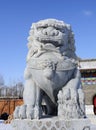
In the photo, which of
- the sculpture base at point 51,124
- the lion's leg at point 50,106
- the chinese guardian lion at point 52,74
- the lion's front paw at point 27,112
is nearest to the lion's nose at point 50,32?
the chinese guardian lion at point 52,74

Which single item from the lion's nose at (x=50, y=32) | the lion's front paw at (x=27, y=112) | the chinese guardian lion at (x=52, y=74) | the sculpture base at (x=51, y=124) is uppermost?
the lion's nose at (x=50, y=32)

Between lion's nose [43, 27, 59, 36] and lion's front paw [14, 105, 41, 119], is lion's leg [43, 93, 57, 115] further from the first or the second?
lion's nose [43, 27, 59, 36]

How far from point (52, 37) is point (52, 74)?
47 centimetres

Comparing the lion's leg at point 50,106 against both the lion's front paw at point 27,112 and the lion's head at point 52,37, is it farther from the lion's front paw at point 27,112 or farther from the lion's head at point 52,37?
the lion's head at point 52,37

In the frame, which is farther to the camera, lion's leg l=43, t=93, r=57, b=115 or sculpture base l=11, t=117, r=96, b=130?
lion's leg l=43, t=93, r=57, b=115

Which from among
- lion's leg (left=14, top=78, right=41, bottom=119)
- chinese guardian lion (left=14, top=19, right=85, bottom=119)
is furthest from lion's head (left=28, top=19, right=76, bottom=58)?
lion's leg (left=14, top=78, right=41, bottom=119)

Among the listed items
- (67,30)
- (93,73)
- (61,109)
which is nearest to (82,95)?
(61,109)

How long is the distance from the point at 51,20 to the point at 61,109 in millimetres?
1114

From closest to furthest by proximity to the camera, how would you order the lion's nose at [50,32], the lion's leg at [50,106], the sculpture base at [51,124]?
the sculpture base at [51,124], the lion's nose at [50,32], the lion's leg at [50,106]

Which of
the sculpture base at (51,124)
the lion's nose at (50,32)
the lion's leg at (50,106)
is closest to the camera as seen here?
the sculpture base at (51,124)

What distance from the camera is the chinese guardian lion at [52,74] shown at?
2.95 metres

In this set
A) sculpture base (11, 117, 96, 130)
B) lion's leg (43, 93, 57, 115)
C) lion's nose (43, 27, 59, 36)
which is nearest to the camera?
sculpture base (11, 117, 96, 130)

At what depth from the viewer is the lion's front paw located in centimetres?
294

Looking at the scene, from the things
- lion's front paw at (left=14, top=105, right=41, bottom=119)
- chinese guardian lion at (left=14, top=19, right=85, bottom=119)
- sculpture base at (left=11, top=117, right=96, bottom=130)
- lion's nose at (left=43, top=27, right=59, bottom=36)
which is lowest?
sculpture base at (left=11, top=117, right=96, bottom=130)
